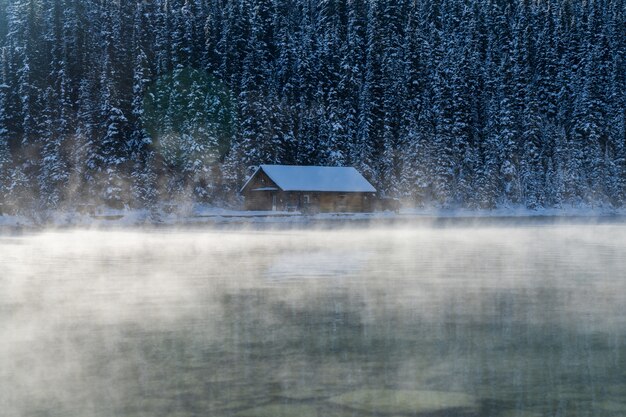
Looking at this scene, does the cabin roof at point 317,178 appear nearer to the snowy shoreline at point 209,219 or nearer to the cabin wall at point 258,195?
the cabin wall at point 258,195

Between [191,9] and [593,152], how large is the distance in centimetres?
5198

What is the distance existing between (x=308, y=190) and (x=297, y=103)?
49.5ft

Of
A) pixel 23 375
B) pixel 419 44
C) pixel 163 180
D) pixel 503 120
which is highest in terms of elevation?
pixel 419 44

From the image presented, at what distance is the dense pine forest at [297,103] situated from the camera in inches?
2712

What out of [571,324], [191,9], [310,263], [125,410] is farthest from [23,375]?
[191,9]

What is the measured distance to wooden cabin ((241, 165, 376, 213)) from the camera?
71125mm

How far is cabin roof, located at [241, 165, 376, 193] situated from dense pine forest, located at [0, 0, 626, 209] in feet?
10.2

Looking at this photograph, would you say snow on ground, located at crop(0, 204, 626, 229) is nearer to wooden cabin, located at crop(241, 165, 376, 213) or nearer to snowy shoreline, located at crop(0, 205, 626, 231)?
→ snowy shoreline, located at crop(0, 205, 626, 231)

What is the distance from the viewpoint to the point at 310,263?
22109 millimetres

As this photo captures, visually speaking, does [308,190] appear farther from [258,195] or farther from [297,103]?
[297,103]

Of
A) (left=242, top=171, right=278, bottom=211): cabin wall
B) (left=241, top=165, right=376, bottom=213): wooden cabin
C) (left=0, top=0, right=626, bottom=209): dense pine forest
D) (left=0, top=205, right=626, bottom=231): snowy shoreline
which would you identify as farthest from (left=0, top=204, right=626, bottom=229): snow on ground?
(left=241, top=165, right=376, bottom=213): wooden cabin

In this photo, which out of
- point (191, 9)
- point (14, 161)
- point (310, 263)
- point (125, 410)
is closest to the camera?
point (125, 410)

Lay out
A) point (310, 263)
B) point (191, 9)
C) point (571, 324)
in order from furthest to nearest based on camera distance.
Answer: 1. point (191, 9)
2. point (310, 263)
3. point (571, 324)

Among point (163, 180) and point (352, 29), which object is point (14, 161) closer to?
point (163, 180)
